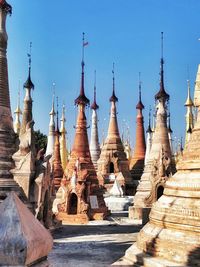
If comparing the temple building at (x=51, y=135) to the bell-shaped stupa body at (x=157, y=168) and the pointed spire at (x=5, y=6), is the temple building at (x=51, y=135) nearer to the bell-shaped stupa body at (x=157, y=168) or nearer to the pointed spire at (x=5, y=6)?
the bell-shaped stupa body at (x=157, y=168)

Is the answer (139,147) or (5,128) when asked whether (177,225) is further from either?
(139,147)

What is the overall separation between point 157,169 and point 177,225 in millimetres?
13854

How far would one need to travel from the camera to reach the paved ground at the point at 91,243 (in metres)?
11.5

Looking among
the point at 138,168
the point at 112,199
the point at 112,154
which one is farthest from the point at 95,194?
the point at 138,168

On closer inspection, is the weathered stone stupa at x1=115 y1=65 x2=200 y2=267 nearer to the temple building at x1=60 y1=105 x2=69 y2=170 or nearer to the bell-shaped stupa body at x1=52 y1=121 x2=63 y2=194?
the bell-shaped stupa body at x1=52 y1=121 x2=63 y2=194

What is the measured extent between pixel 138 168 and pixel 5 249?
3246 centimetres

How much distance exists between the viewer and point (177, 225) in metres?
9.29

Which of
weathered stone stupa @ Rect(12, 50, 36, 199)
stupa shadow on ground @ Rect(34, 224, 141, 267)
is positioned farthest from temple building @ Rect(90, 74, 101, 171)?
weathered stone stupa @ Rect(12, 50, 36, 199)

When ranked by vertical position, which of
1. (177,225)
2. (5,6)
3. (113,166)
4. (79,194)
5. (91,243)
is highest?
(5,6)

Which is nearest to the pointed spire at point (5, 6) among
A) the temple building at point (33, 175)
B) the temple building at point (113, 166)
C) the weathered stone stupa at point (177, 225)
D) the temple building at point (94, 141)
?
the temple building at point (33, 175)

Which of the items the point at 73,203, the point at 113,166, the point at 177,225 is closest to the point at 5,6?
the point at 73,203

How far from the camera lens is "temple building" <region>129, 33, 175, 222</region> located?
900 inches

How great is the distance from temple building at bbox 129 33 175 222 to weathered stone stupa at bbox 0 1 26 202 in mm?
8899

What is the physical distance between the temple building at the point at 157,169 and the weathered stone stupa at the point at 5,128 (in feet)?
29.2
